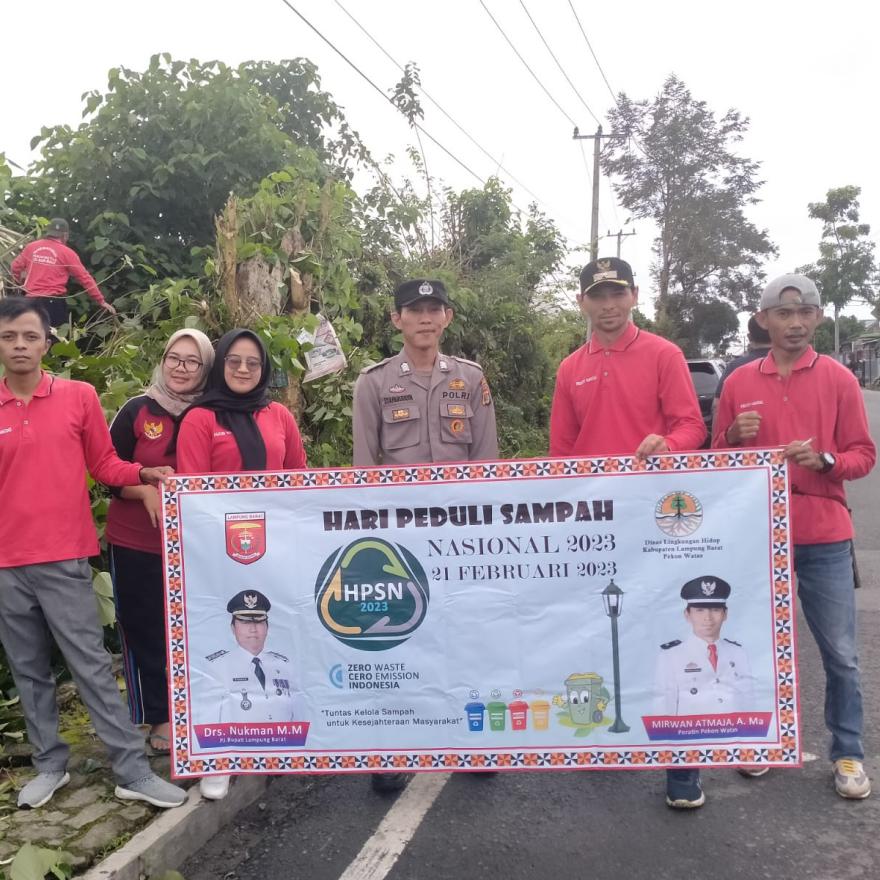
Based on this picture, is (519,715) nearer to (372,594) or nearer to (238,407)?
(372,594)

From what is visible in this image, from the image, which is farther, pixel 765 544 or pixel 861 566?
pixel 861 566

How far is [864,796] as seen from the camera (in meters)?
3.32

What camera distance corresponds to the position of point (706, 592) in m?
3.05

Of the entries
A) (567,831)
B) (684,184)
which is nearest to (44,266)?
(567,831)

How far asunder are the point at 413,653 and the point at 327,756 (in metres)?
0.51

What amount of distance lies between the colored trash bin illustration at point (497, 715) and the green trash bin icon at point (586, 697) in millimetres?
241

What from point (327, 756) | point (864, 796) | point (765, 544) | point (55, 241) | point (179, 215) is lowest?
point (864, 796)

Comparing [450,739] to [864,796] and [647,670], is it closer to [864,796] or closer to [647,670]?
[647,670]

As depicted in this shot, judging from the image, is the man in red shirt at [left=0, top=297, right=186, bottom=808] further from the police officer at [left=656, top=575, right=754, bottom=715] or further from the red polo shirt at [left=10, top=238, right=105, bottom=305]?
the red polo shirt at [left=10, top=238, right=105, bottom=305]

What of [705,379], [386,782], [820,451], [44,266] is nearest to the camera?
[820,451]

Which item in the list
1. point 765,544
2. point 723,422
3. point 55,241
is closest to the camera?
point 765,544

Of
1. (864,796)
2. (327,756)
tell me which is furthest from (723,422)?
(327,756)

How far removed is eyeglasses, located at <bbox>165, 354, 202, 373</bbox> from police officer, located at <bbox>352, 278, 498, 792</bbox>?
0.73 metres

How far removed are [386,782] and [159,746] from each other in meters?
1.05
